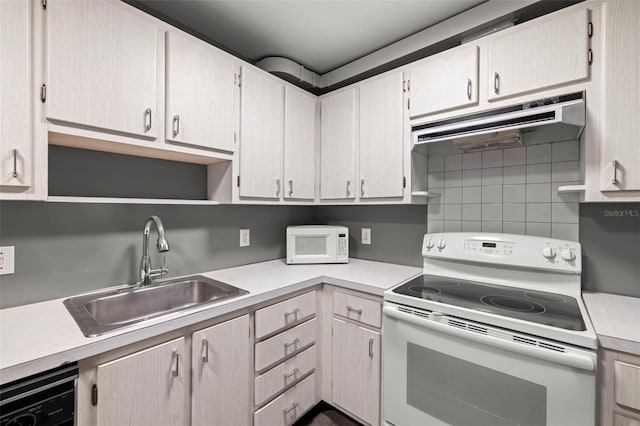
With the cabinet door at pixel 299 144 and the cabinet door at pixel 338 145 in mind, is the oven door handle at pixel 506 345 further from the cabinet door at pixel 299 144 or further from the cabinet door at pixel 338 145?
the cabinet door at pixel 299 144

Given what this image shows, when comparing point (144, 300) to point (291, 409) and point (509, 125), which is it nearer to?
point (291, 409)

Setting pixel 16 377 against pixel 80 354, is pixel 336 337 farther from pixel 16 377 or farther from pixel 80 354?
pixel 16 377

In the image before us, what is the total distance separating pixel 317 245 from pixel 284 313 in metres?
0.71

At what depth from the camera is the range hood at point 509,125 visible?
1221 mm

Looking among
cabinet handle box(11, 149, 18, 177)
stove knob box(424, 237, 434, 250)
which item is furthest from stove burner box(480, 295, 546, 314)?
cabinet handle box(11, 149, 18, 177)

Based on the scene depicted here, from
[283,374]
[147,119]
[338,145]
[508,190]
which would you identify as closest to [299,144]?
[338,145]

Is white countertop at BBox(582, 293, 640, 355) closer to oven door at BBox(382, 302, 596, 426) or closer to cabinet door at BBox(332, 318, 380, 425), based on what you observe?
oven door at BBox(382, 302, 596, 426)

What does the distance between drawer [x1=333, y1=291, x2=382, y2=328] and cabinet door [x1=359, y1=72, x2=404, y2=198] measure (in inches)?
27.6

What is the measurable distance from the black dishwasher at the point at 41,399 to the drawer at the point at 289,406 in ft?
2.82

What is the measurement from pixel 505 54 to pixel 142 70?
1785mm

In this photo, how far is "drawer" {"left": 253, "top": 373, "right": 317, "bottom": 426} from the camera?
1.47m

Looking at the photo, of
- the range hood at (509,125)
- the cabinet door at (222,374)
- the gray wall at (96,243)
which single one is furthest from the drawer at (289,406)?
the range hood at (509,125)

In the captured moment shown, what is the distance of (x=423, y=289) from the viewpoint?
151 centimetres

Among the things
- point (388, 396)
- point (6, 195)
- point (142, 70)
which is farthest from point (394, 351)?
point (142, 70)
